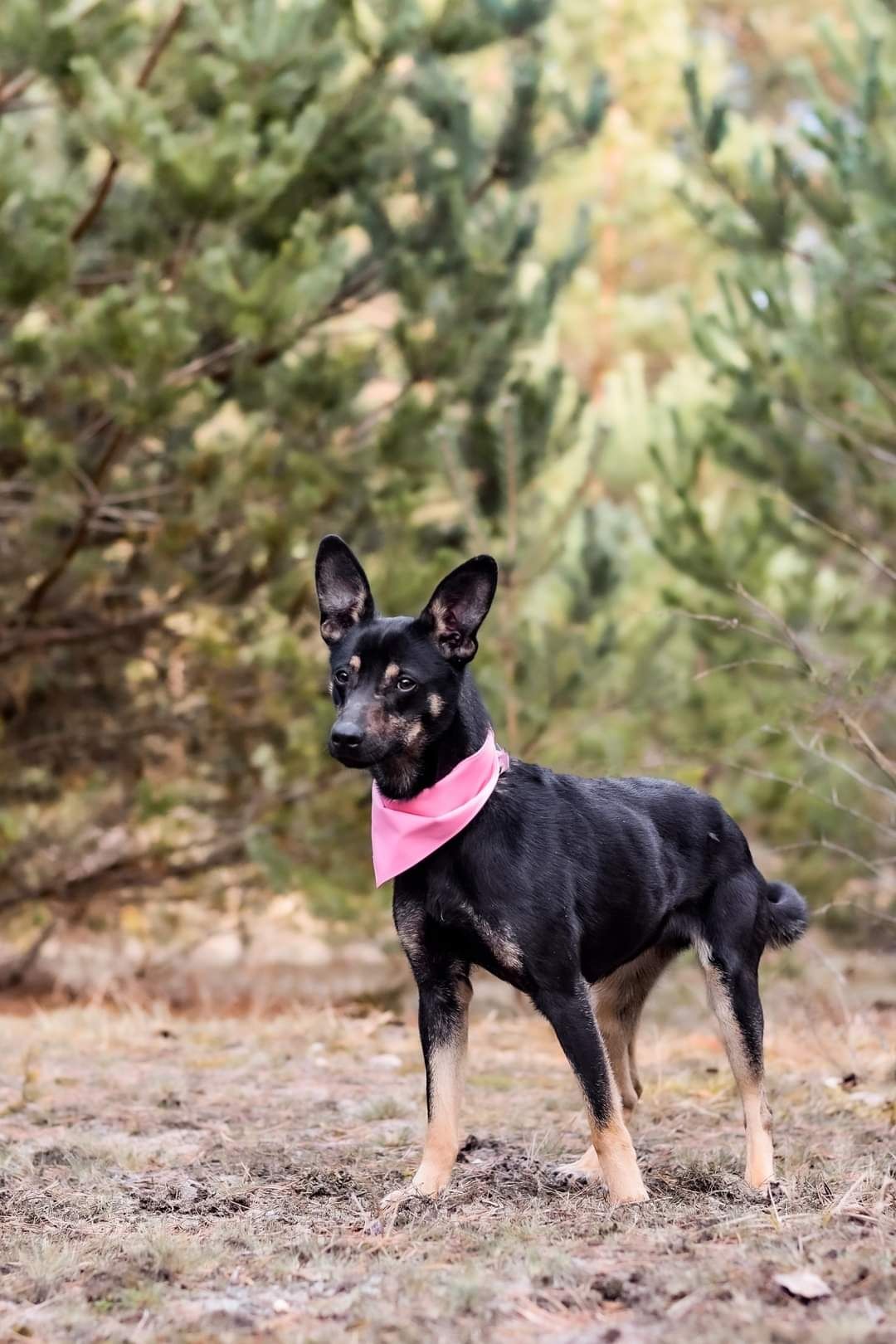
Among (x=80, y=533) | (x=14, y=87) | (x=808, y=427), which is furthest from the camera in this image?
(x=808, y=427)

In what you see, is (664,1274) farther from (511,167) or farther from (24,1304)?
(511,167)

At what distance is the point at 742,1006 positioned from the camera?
4.61 m

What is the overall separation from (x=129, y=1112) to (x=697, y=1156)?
83.8 inches

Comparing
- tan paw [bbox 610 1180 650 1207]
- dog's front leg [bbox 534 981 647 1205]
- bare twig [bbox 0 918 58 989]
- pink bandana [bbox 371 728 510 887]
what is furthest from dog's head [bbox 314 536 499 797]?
bare twig [bbox 0 918 58 989]

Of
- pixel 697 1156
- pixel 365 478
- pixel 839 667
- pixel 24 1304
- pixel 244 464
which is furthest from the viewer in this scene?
pixel 365 478

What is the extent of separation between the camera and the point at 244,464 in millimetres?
8695

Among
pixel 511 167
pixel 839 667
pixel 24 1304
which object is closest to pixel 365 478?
pixel 511 167

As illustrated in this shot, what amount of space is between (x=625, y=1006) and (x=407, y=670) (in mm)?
1509

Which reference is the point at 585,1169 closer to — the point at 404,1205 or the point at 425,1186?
the point at 425,1186

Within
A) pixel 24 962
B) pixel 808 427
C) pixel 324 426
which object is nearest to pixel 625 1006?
pixel 324 426

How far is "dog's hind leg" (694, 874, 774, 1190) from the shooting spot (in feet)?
14.8

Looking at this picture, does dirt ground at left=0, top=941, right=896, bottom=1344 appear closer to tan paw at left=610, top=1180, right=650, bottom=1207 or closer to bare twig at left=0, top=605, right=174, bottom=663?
tan paw at left=610, top=1180, right=650, bottom=1207

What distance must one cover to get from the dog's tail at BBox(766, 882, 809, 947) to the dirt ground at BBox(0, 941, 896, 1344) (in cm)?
58

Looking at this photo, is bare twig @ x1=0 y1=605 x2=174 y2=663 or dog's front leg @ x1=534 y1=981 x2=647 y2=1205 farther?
bare twig @ x1=0 y1=605 x2=174 y2=663
